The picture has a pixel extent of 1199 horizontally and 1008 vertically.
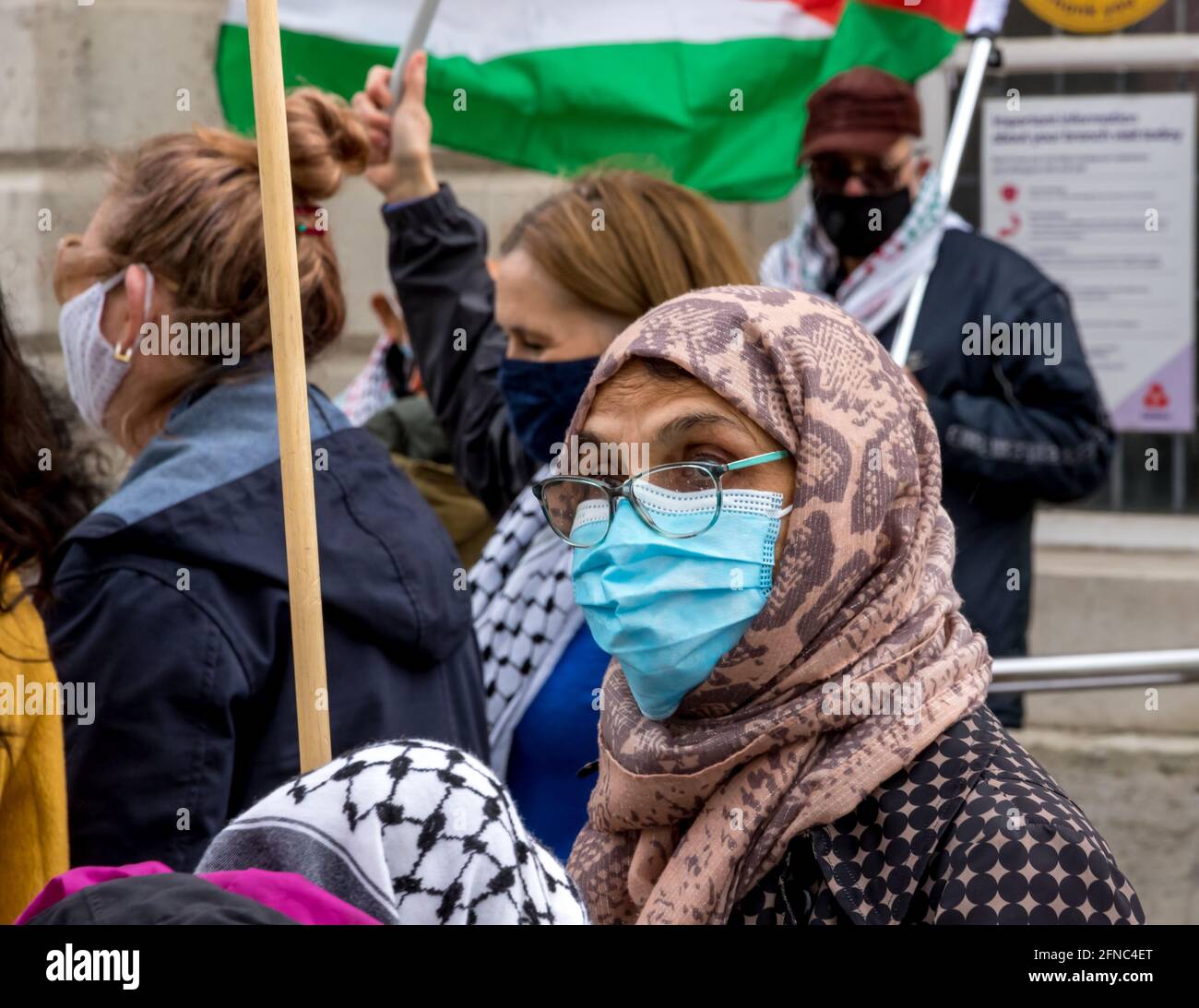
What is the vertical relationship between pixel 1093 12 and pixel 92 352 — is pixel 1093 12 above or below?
above

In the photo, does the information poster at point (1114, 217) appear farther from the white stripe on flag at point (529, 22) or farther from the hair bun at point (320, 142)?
the hair bun at point (320, 142)

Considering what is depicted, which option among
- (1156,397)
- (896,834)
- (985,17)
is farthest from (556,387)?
(1156,397)

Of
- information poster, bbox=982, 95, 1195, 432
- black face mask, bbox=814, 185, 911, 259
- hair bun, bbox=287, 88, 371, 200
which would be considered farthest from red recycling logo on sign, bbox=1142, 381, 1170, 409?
hair bun, bbox=287, 88, 371, 200

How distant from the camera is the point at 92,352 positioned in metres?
2.70

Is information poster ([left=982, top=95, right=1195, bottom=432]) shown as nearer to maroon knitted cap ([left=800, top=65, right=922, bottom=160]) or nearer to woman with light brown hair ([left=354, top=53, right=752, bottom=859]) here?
maroon knitted cap ([left=800, top=65, right=922, bottom=160])

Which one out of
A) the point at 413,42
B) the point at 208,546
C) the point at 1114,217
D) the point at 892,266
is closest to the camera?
the point at 208,546

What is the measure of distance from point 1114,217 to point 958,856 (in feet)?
14.8

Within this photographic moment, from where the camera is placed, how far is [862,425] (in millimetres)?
1947

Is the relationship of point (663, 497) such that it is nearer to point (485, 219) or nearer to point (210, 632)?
point (210, 632)

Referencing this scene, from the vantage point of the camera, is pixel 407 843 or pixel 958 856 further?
pixel 958 856

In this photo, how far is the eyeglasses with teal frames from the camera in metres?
1.96

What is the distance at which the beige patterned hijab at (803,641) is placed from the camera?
1.87 meters

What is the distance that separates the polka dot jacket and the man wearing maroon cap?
227cm
